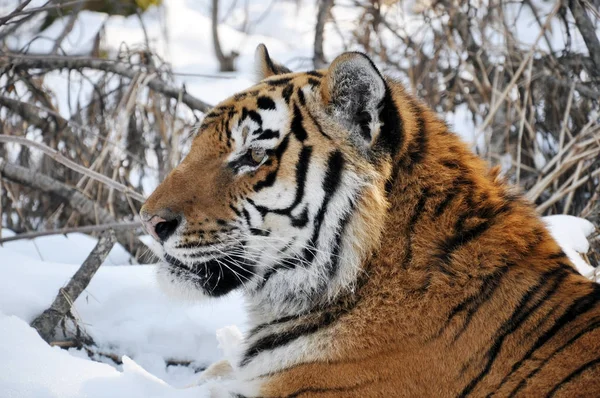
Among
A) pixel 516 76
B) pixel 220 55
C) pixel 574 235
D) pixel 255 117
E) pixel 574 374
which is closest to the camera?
pixel 574 374

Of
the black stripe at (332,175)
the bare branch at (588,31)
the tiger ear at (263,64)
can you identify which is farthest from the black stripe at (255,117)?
the bare branch at (588,31)

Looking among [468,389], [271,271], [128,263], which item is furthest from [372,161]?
[128,263]

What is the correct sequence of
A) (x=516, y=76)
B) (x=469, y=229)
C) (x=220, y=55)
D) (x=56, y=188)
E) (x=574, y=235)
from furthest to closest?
1. (x=220, y=55)
2. (x=516, y=76)
3. (x=56, y=188)
4. (x=574, y=235)
5. (x=469, y=229)

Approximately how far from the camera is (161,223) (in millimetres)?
1836

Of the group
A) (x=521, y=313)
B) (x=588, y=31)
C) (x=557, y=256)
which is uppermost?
(x=588, y=31)

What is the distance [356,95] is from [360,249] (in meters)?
0.39

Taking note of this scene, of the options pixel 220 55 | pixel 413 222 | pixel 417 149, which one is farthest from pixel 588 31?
pixel 220 55

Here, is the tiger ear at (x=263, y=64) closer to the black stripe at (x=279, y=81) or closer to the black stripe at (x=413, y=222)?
the black stripe at (x=279, y=81)

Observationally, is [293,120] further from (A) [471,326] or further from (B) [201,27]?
(B) [201,27]

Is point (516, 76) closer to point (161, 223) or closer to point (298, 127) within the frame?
point (298, 127)

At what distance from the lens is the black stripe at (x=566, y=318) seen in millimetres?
1618

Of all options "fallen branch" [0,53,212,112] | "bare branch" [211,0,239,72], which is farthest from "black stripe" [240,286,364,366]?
"bare branch" [211,0,239,72]

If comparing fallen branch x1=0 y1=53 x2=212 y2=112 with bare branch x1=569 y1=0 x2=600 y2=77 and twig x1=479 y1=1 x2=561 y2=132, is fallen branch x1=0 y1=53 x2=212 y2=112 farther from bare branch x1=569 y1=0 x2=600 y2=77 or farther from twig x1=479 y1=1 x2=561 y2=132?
bare branch x1=569 y1=0 x2=600 y2=77

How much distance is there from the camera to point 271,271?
1946mm
